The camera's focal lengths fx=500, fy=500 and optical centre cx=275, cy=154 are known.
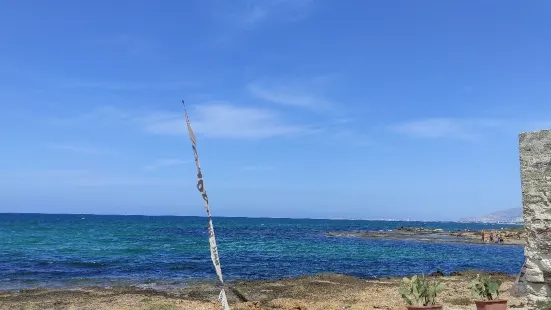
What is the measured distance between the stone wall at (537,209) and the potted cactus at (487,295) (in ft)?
3.83

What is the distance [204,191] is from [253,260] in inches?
1087

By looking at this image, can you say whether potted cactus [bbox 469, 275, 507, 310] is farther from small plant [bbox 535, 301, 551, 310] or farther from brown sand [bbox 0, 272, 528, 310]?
brown sand [bbox 0, 272, 528, 310]

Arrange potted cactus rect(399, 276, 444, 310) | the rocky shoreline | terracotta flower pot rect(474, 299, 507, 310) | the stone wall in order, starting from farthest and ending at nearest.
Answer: the rocky shoreline → potted cactus rect(399, 276, 444, 310) → terracotta flower pot rect(474, 299, 507, 310) → the stone wall

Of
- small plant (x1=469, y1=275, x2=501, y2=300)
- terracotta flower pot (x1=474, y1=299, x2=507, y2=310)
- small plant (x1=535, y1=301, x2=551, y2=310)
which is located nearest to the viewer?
small plant (x1=535, y1=301, x2=551, y2=310)

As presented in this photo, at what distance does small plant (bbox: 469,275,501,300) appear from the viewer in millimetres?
12648

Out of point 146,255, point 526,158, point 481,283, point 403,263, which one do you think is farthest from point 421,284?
point 146,255

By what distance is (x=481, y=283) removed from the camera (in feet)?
42.3

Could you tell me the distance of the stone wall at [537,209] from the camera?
427 inches

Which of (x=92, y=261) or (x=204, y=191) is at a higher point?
(x=204, y=191)

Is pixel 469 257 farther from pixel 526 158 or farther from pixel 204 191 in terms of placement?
pixel 204 191

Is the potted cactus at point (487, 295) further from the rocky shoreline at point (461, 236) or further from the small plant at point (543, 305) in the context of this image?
the rocky shoreline at point (461, 236)

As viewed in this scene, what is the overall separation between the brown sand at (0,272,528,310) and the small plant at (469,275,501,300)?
1929 mm

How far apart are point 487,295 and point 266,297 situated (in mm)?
9365

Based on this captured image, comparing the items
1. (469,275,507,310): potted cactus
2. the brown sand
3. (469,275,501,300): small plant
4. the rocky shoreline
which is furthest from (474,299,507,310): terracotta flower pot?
the rocky shoreline
